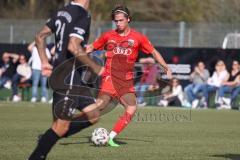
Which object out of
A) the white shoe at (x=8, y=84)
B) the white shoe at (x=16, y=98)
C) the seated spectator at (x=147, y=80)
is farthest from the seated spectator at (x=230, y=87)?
the white shoe at (x=8, y=84)

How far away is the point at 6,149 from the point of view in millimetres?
11734

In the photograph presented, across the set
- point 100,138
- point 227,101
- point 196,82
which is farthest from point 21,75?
point 100,138

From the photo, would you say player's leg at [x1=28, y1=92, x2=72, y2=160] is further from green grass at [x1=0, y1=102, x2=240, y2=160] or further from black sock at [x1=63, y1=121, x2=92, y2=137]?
green grass at [x1=0, y1=102, x2=240, y2=160]

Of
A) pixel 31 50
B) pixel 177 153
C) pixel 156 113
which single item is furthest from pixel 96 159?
pixel 31 50

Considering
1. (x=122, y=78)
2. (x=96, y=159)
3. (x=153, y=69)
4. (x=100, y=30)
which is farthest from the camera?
(x=100, y=30)

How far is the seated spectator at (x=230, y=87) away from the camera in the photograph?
992 inches

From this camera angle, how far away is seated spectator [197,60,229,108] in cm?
2555

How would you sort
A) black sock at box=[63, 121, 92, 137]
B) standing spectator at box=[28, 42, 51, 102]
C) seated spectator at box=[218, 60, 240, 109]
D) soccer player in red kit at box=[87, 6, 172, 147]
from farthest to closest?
standing spectator at box=[28, 42, 51, 102]
seated spectator at box=[218, 60, 240, 109]
soccer player in red kit at box=[87, 6, 172, 147]
black sock at box=[63, 121, 92, 137]

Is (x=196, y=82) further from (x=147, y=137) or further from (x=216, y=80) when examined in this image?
(x=147, y=137)

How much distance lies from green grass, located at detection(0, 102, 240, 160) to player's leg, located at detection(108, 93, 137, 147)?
241 mm

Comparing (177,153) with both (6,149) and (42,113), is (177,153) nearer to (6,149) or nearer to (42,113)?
(6,149)

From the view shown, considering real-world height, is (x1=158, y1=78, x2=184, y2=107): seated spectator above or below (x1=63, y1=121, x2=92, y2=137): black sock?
below

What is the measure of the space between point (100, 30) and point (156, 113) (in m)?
10.7

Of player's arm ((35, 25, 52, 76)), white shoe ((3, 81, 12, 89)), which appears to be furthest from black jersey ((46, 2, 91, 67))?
white shoe ((3, 81, 12, 89))
